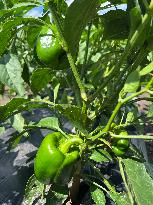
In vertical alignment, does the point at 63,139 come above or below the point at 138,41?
below

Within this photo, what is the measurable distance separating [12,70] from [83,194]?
651 mm

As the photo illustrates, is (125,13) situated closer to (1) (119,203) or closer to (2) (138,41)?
(2) (138,41)

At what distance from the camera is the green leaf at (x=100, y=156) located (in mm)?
1072

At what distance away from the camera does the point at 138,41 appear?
2.64ft

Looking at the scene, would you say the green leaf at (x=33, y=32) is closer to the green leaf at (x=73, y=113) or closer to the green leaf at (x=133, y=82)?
the green leaf at (x=73, y=113)

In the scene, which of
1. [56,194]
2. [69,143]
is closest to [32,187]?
[56,194]

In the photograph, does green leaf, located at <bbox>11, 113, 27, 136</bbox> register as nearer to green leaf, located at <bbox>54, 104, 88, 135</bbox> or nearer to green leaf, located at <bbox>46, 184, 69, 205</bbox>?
green leaf, located at <bbox>46, 184, 69, 205</bbox>

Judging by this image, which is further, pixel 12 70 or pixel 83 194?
pixel 83 194

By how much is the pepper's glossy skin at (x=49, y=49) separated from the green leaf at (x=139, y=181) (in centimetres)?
36

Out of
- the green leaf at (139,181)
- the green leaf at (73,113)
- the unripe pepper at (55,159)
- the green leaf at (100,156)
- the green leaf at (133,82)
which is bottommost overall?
the green leaf at (139,181)

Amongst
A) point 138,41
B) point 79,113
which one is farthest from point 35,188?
point 138,41

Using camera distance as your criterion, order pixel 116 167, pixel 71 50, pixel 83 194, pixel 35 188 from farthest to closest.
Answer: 1. pixel 116 167
2. pixel 83 194
3. pixel 35 188
4. pixel 71 50

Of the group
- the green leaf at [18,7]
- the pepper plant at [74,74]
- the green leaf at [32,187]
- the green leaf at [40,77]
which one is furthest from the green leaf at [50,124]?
the green leaf at [18,7]

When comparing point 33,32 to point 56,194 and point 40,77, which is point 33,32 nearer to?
point 40,77
